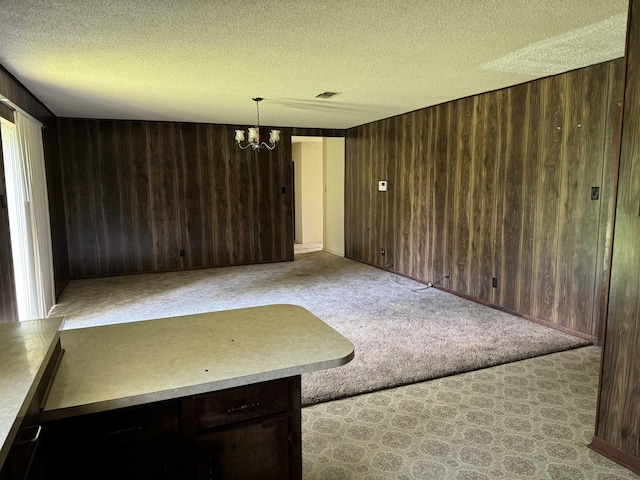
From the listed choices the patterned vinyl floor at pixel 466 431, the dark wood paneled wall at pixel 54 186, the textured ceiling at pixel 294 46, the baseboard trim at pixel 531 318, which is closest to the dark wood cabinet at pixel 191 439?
the patterned vinyl floor at pixel 466 431

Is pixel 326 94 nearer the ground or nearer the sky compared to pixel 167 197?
nearer the sky

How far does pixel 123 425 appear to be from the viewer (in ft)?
3.81

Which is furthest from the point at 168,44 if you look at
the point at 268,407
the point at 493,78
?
the point at 493,78

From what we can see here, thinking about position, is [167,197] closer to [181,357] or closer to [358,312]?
[358,312]

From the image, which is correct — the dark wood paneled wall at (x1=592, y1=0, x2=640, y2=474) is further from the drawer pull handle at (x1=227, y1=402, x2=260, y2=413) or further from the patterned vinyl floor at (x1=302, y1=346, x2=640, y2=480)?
the drawer pull handle at (x1=227, y1=402, x2=260, y2=413)

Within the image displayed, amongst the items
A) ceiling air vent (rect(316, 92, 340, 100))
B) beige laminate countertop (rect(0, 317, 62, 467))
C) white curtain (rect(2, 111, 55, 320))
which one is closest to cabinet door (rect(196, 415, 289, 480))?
beige laminate countertop (rect(0, 317, 62, 467))

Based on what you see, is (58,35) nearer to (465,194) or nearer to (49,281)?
(49,281)

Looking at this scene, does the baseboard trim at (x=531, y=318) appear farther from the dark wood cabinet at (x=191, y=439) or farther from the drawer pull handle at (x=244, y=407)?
the drawer pull handle at (x=244, y=407)

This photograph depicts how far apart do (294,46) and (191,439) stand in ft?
8.30

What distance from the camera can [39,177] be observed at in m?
4.50

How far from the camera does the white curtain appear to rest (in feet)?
12.1

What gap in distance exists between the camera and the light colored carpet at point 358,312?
3082 mm

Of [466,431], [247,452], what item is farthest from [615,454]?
→ [247,452]

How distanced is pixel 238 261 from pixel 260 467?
5.79 metres
